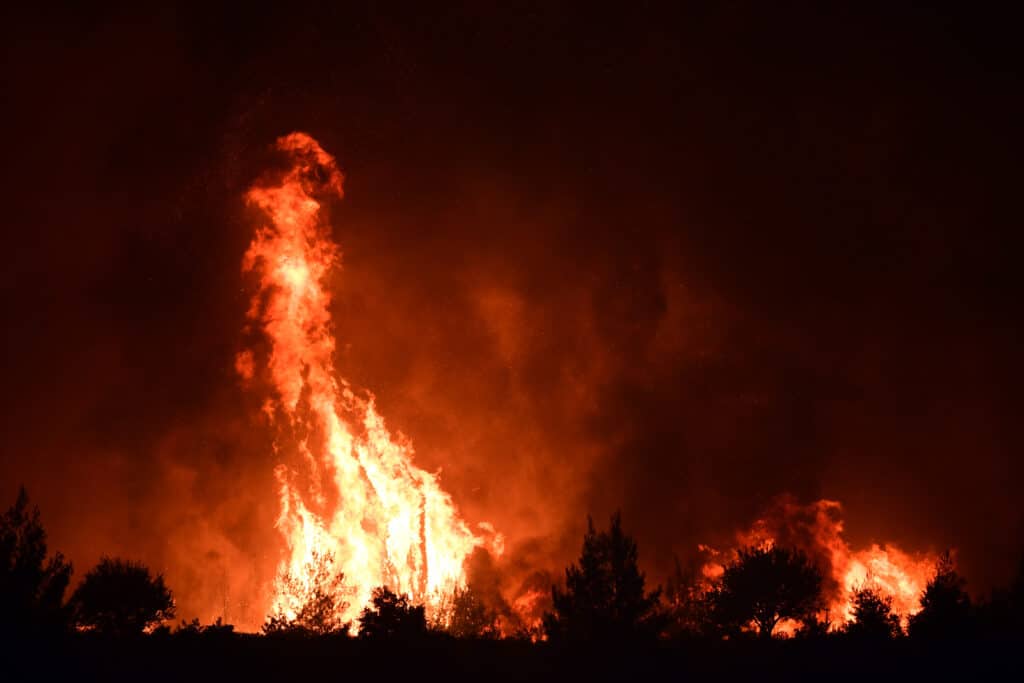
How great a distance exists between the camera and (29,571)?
2697cm

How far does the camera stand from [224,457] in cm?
8700

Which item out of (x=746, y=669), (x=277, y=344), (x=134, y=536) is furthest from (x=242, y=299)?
(x=746, y=669)

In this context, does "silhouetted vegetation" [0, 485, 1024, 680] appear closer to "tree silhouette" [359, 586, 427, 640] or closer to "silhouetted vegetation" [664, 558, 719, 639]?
"tree silhouette" [359, 586, 427, 640]

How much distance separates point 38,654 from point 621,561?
23222mm

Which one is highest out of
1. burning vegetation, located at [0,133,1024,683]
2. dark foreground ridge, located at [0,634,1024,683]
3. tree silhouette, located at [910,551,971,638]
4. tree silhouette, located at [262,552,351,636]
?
burning vegetation, located at [0,133,1024,683]

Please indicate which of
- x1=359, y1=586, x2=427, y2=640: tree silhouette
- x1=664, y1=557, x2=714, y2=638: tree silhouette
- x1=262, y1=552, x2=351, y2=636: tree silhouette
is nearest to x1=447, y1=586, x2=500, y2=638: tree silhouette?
x1=262, y1=552, x2=351, y2=636: tree silhouette

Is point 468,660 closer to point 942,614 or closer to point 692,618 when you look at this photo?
point 692,618

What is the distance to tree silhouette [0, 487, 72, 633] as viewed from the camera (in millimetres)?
26016

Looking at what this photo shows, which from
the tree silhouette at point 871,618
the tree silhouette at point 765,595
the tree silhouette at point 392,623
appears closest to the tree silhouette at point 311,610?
the tree silhouette at point 392,623

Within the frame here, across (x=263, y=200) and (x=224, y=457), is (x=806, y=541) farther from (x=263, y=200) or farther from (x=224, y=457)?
(x=263, y=200)

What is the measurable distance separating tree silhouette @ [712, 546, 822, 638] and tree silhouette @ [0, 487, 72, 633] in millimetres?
33801

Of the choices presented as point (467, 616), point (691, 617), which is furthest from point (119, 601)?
point (691, 617)

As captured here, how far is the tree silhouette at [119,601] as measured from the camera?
34344 mm

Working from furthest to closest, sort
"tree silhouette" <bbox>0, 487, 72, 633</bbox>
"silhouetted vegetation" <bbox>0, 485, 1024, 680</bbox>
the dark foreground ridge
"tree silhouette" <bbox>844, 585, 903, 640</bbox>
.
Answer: "tree silhouette" <bbox>844, 585, 903, 640</bbox>
"tree silhouette" <bbox>0, 487, 72, 633</bbox>
"silhouetted vegetation" <bbox>0, 485, 1024, 680</bbox>
the dark foreground ridge
